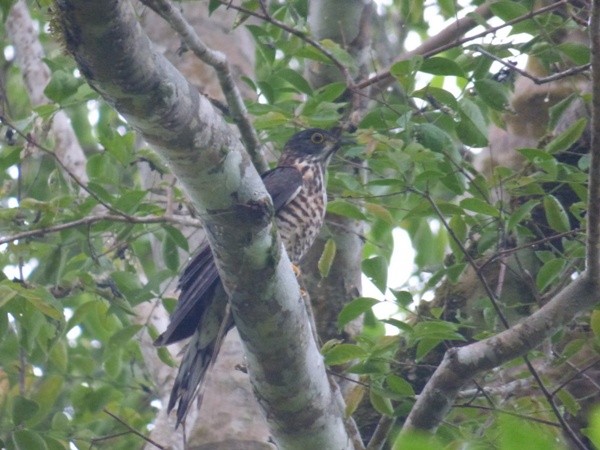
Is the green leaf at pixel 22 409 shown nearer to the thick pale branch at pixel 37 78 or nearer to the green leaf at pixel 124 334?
the green leaf at pixel 124 334

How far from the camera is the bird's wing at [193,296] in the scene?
12.3 ft

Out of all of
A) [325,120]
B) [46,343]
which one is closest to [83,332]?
[46,343]

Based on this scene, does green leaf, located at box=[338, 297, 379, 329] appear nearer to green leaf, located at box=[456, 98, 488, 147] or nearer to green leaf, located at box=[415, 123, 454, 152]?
green leaf, located at box=[415, 123, 454, 152]

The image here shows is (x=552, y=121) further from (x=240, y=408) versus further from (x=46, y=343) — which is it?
(x=46, y=343)

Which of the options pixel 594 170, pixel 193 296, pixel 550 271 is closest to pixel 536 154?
pixel 550 271

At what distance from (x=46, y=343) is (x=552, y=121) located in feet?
7.75

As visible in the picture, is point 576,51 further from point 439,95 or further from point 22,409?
point 22,409

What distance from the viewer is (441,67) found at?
11.6 feet

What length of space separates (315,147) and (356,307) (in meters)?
1.75

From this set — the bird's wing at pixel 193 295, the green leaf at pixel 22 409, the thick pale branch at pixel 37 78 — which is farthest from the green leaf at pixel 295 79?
the thick pale branch at pixel 37 78

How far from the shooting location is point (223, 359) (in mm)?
4402

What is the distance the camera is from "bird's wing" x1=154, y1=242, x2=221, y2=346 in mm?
3764

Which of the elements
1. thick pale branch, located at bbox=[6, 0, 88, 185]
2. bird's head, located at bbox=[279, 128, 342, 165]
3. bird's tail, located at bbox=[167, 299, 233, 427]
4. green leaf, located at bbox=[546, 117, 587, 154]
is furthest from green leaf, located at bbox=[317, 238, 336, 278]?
thick pale branch, located at bbox=[6, 0, 88, 185]

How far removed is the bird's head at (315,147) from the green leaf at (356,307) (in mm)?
1602
